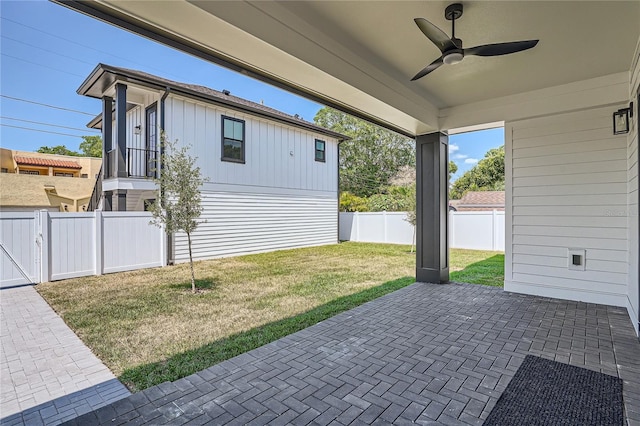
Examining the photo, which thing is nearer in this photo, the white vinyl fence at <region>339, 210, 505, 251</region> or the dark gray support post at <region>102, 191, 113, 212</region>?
the dark gray support post at <region>102, 191, 113, 212</region>

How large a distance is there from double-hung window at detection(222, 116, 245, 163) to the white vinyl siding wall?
14 centimetres

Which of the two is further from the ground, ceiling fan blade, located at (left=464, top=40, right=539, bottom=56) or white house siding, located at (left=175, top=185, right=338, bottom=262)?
ceiling fan blade, located at (left=464, top=40, right=539, bottom=56)

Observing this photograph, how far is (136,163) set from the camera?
859 centimetres

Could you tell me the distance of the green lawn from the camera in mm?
3047

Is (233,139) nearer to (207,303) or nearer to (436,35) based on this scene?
(207,303)

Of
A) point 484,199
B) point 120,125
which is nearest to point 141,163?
point 120,125

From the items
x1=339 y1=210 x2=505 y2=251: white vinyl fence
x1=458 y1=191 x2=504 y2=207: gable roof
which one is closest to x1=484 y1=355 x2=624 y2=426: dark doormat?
x1=339 y1=210 x2=505 y2=251: white vinyl fence

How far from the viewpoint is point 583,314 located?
396cm

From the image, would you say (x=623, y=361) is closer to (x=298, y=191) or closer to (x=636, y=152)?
(x=636, y=152)

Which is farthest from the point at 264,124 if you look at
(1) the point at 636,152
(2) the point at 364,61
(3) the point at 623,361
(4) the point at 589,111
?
(3) the point at 623,361

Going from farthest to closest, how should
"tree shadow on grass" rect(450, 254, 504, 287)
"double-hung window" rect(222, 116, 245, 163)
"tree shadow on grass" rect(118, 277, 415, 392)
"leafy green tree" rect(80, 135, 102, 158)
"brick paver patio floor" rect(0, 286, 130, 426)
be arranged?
"leafy green tree" rect(80, 135, 102, 158) < "double-hung window" rect(222, 116, 245, 163) < "tree shadow on grass" rect(450, 254, 504, 287) < "tree shadow on grass" rect(118, 277, 415, 392) < "brick paver patio floor" rect(0, 286, 130, 426)

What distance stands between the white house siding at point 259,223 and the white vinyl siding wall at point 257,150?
1.44ft

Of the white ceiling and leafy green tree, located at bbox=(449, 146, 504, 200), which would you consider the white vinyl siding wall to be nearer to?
the white ceiling

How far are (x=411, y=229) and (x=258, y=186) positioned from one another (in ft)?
19.8
